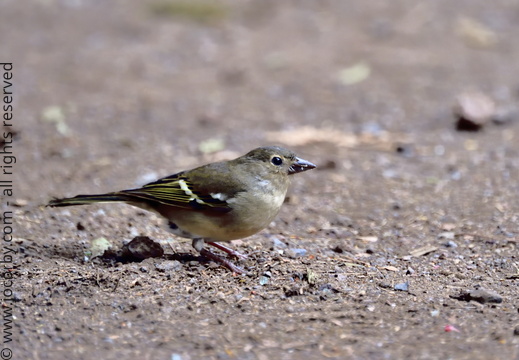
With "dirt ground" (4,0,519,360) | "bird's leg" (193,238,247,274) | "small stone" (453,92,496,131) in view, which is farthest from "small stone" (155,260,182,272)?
"small stone" (453,92,496,131)

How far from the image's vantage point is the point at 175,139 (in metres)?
9.23

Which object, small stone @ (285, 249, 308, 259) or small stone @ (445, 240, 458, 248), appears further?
small stone @ (445, 240, 458, 248)

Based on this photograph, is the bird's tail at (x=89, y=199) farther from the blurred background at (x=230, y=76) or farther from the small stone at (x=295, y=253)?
the blurred background at (x=230, y=76)

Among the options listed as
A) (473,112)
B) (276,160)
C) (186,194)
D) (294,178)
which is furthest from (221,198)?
(473,112)

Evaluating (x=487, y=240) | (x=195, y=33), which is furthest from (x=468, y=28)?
(x=487, y=240)

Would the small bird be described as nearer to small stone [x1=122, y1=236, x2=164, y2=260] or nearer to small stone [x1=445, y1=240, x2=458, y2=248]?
small stone [x1=122, y1=236, x2=164, y2=260]

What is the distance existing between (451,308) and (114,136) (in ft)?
18.5

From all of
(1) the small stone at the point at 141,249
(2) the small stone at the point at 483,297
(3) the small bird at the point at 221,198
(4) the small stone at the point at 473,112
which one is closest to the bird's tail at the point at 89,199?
(3) the small bird at the point at 221,198

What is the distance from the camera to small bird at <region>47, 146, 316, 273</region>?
212 inches

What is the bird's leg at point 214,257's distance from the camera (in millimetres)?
5305

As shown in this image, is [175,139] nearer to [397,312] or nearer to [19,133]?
[19,133]

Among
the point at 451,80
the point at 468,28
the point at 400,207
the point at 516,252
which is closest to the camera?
the point at 516,252

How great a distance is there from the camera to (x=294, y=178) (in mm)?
8016

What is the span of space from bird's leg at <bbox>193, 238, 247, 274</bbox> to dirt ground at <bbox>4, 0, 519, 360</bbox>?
0.23 ft
